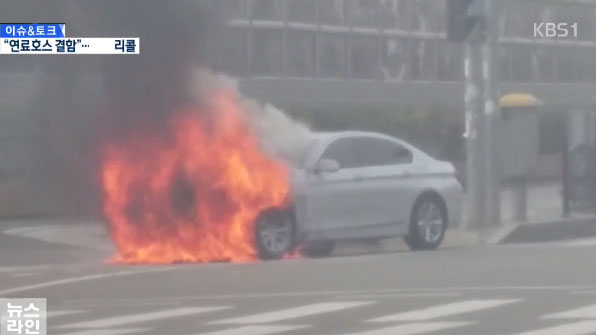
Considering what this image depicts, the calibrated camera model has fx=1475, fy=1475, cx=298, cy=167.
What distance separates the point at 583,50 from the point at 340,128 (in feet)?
44.2

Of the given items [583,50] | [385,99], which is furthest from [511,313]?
[583,50]

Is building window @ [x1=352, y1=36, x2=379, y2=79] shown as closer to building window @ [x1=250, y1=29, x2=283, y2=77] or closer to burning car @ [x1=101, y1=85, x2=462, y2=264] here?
building window @ [x1=250, y1=29, x2=283, y2=77]

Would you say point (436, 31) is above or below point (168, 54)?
above

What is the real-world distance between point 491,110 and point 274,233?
5.17 m

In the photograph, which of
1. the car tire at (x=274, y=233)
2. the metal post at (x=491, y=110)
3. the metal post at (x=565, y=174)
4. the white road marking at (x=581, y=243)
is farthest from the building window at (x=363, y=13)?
the car tire at (x=274, y=233)

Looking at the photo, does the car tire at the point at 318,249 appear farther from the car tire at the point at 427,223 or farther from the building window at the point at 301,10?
the building window at the point at 301,10

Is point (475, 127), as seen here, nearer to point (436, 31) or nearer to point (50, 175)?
point (50, 175)

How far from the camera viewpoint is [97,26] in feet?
56.6

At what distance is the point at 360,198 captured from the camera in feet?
57.3

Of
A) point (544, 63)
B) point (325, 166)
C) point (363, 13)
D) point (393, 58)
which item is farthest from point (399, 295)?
point (544, 63)

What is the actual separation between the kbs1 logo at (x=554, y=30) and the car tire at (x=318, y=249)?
15.2 meters

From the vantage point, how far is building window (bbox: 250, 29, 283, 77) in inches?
957

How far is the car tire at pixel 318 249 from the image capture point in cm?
1800

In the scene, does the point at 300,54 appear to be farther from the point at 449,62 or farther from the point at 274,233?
the point at 274,233
